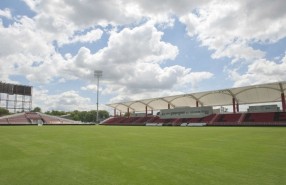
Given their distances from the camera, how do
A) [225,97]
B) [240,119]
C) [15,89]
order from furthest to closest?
[15,89], [225,97], [240,119]

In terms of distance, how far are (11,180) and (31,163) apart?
2412mm

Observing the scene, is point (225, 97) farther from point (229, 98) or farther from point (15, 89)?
point (15, 89)

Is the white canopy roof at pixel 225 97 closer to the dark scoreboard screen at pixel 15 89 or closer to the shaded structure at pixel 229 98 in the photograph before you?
the shaded structure at pixel 229 98

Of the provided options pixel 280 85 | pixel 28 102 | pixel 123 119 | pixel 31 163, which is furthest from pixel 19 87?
pixel 31 163

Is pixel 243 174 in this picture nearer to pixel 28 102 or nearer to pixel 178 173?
pixel 178 173

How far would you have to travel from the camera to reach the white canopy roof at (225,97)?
55.5m

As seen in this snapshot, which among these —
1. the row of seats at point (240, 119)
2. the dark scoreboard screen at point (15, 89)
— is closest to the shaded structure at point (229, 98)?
the row of seats at point (240, 119)

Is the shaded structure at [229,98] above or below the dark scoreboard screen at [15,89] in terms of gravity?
below

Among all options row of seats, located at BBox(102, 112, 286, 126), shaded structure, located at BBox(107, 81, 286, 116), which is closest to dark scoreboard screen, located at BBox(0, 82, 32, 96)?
shaded structure, located at BBox(107, 81, 286, 116)

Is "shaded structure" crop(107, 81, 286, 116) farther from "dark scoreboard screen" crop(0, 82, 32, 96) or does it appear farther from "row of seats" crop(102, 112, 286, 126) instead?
"dark scoreboard screen" crop(0, 82, 32, 96)

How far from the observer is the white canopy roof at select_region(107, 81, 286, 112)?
55.5 m

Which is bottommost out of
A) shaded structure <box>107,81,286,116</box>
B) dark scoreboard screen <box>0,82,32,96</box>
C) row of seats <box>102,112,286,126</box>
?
row of seats <box>102,112,286,126</box>

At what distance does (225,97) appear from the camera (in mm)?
66938

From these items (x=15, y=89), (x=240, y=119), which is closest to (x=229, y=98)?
(x=240, y=119)
